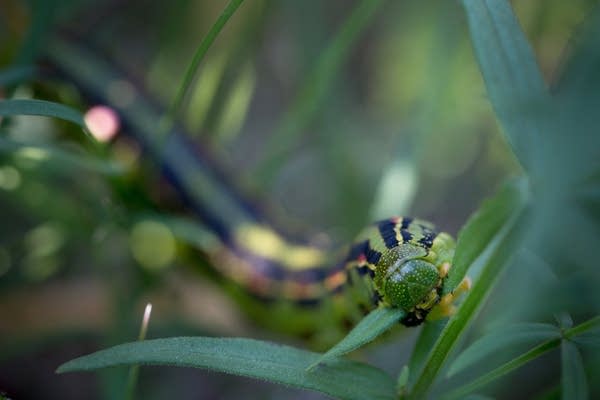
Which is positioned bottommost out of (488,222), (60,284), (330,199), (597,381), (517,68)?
(597,381)

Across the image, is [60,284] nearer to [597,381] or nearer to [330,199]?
[330,199]

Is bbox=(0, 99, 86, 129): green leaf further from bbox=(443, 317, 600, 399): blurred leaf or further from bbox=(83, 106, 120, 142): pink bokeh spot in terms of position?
bbox=(83, 106, 120, 142): pink bokeh spot

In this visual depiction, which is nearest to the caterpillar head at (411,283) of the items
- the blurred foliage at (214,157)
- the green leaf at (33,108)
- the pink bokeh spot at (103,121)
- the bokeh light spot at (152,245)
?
the blurred foliage at (214,157)

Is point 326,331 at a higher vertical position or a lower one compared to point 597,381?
higher

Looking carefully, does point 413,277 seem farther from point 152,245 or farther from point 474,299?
point 152,245

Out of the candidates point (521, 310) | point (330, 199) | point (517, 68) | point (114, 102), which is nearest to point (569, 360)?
point (521, 310)

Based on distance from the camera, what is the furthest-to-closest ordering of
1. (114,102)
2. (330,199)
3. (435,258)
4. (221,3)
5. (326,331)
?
(221,3)
(330,199)
(114,102)
(326,331)
(435,258)
